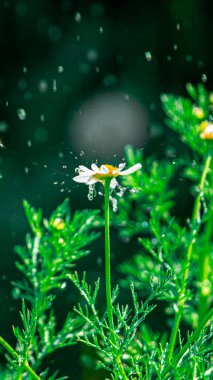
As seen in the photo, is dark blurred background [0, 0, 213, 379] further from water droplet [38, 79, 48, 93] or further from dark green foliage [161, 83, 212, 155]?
dark green foliage [161, 83, 212, 155]

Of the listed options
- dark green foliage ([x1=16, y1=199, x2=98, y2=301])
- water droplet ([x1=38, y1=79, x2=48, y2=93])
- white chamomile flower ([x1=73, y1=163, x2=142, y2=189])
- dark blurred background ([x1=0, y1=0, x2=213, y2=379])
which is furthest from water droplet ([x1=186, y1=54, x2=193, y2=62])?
white chamomile flower ([x1=73, y1=163, x2=142, y2=189])

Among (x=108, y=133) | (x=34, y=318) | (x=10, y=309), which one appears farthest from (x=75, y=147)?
(x=34, y=318)

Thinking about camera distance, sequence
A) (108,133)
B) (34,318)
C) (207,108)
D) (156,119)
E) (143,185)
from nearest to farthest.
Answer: (34,318) → (143,185) → (207,108) → (108,133) → (156,119)

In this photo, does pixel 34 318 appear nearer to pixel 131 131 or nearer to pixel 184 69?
pixel 131 131

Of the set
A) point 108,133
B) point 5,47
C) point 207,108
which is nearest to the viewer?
point 207,108

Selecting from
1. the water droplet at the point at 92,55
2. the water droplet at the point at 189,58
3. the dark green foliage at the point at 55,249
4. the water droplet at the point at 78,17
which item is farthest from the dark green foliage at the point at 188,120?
the water droplet at the point at 78,17

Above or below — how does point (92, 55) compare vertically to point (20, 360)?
above

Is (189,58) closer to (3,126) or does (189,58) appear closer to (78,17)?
(78,17)

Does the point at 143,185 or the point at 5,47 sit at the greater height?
the point at 5,47

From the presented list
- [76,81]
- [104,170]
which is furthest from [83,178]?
[76,81]
